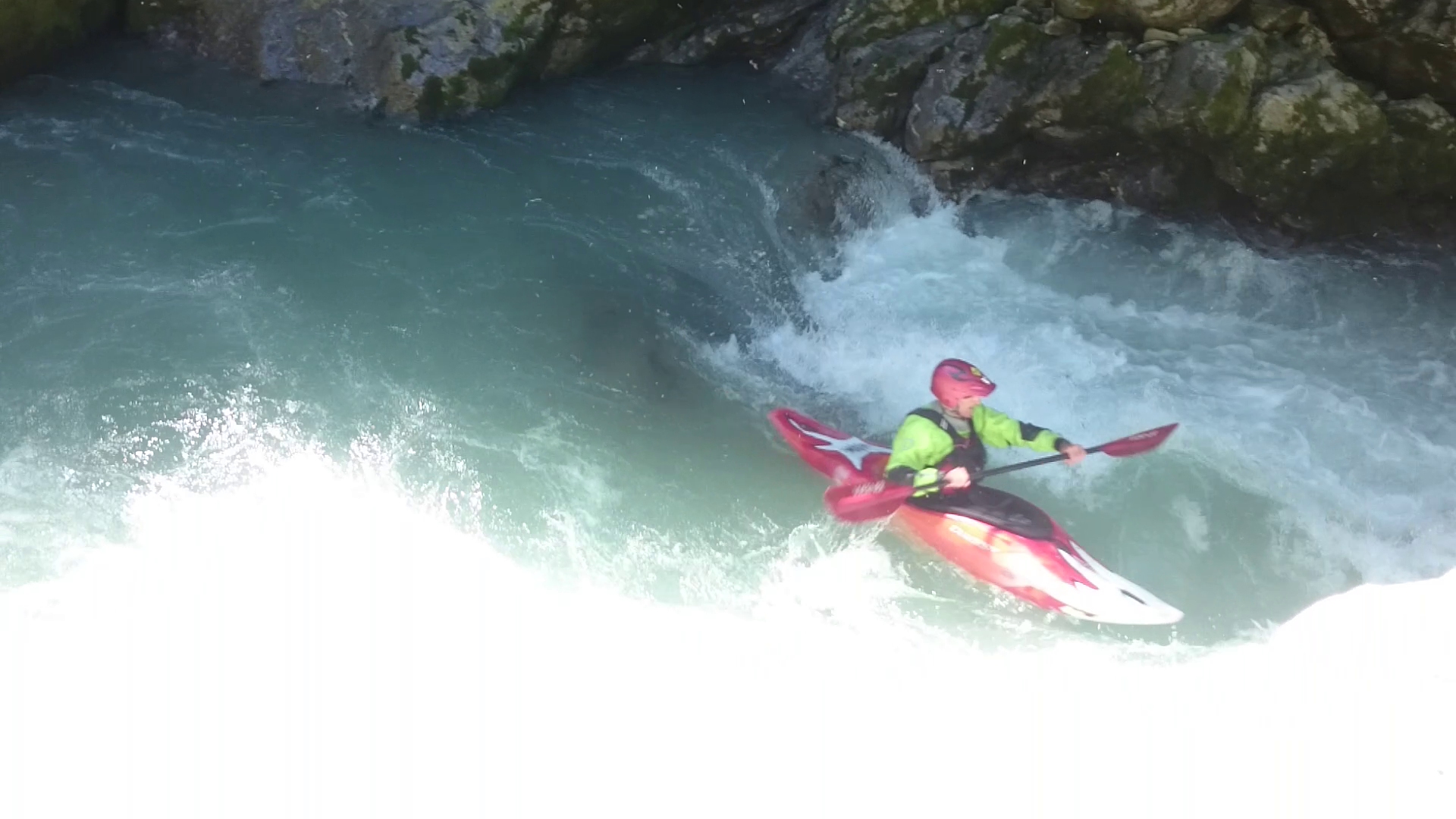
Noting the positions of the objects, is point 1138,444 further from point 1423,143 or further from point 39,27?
point 39,27

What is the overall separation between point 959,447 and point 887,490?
0.50 metres

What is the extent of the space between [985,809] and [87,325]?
5.76 metres

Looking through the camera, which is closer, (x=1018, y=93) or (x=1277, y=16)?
(x=1277, y=16)

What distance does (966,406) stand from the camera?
231 inches

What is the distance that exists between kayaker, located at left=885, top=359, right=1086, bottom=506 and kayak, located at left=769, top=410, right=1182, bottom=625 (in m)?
0.15

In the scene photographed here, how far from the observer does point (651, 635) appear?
17.3 feet

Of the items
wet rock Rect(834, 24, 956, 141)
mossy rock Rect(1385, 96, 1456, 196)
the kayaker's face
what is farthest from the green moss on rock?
Result: mossy rock Rect(1385, 96, 1456, 196)

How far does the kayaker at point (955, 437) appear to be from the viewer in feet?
18.7

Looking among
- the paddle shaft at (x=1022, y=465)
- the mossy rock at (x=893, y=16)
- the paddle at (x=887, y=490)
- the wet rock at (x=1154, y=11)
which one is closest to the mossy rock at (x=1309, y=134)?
the wet rock at (x=1154, y=11)

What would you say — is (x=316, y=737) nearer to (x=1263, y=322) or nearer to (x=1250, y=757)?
(x=1250, y=757)

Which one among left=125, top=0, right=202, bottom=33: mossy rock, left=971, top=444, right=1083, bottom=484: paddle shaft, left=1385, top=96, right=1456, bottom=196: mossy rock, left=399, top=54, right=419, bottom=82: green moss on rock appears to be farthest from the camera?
left=125, top=0, right=202, bottom=33: mossy rock

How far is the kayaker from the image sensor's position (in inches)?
224

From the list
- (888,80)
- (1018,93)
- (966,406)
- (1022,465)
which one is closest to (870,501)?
(966,406)

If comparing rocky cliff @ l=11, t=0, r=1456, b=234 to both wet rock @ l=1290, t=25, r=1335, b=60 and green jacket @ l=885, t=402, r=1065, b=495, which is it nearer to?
wet rock @ l=1290, t=25, r=1335, b=60
